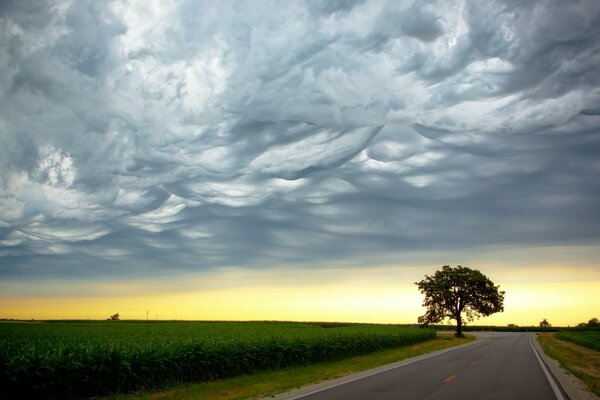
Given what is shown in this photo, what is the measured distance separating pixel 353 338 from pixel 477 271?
55.2m

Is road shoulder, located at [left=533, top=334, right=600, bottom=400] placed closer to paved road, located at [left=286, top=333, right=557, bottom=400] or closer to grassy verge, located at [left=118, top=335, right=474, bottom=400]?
paved road, located at [left=286, top=333, right=557, bottom=400]

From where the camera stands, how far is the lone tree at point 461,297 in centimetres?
8169

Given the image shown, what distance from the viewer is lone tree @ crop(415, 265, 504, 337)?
81.7m

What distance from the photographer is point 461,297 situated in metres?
82.6

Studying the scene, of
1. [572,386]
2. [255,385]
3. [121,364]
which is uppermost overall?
[121,364]

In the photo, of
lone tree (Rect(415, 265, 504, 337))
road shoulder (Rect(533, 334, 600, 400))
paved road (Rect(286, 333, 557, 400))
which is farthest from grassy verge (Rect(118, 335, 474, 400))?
lone tree (Rect(415, 265, 504, 337))

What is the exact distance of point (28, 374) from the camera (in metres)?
13.8

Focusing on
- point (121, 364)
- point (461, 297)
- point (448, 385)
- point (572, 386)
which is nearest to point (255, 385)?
point (121, 364)

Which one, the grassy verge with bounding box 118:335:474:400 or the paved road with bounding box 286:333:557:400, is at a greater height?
the paved road with bounding box 286:333:557:400

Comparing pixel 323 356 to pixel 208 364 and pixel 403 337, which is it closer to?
pixel 208 364

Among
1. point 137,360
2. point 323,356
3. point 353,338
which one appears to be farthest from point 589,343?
point 137,360

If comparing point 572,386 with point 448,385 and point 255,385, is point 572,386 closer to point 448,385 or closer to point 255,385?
point 448,385

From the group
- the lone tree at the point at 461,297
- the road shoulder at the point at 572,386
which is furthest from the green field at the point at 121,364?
the lone tree at the point at 461,297

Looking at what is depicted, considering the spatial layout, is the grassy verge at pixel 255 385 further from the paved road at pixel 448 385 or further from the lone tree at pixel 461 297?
the lone tree at pixel 461 297
